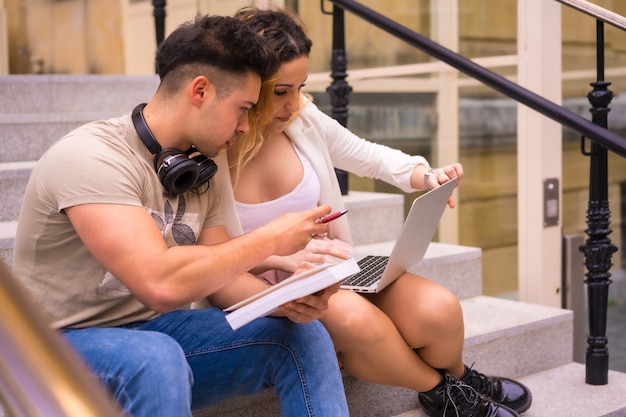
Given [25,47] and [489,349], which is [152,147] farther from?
[25,47]

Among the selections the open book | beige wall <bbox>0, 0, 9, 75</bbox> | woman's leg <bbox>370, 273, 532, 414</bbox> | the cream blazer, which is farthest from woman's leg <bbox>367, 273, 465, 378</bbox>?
beige wall <bbox>0, 0, 9, 75</bbox>

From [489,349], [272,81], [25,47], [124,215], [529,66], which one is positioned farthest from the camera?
[25,47]

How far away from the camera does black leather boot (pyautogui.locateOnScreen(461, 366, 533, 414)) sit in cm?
212

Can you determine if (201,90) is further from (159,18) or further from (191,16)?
(191,16)

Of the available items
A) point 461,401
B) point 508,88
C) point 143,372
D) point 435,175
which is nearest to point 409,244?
point 435,175

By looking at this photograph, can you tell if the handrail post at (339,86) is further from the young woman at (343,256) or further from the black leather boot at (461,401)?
the black leather boot at (461,401)

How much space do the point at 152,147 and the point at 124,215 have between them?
20cm

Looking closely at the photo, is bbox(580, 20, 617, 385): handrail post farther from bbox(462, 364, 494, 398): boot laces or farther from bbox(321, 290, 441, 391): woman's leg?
bbox(321, 290, 441, 391): woman's leg

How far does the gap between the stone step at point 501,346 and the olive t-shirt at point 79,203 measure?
736 millimetres

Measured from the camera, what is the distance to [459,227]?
3.49 m

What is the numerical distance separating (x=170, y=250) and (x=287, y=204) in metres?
0.60

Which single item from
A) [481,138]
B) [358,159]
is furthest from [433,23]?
[358,159]

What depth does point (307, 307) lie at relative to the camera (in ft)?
5.30

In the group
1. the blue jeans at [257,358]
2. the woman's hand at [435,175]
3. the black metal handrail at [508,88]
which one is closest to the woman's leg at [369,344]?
the blue jeans at [257,358]
